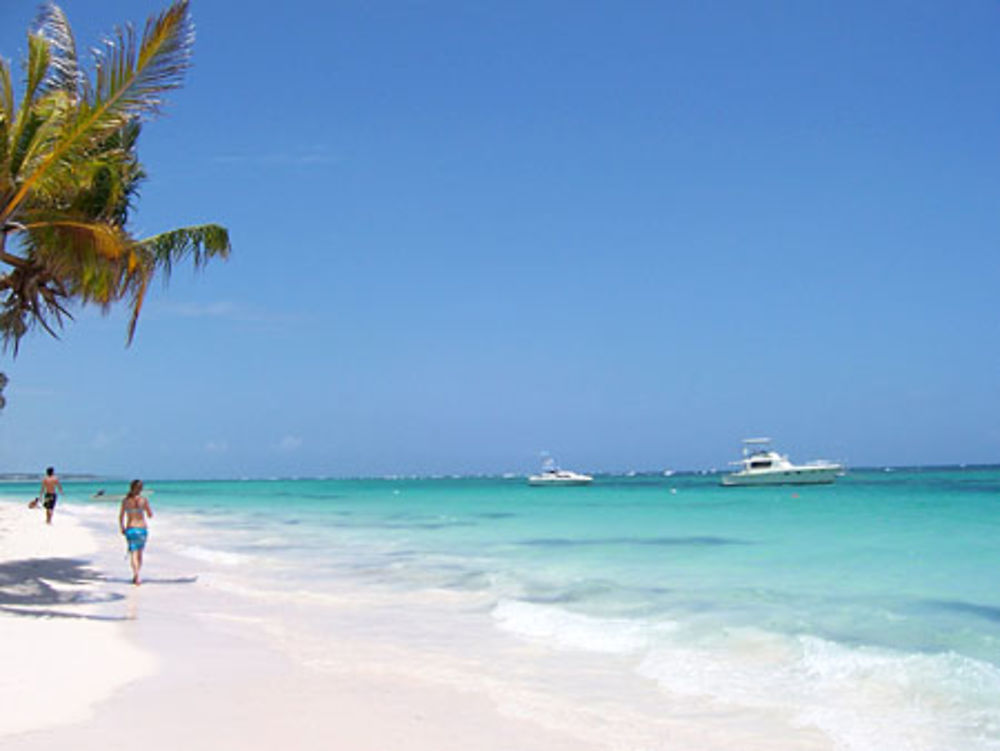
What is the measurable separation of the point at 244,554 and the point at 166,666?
37.4 feet

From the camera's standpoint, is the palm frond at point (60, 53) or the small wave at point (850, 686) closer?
the small wave at point (850, 686)

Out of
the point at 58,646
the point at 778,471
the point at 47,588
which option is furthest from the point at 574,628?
the point at 778,471

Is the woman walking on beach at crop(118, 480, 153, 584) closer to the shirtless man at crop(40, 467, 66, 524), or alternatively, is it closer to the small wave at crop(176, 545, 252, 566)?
the small wave at crop(176, 545, 252, 566)

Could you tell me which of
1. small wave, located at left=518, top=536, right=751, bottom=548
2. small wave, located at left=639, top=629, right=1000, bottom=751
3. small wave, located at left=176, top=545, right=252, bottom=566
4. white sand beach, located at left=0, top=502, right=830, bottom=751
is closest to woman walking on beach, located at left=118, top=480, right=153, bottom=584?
white sand beach, located at left=0, top=502, right=830, bottom=751

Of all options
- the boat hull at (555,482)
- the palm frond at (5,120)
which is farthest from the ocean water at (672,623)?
the boat hull at (555,482)

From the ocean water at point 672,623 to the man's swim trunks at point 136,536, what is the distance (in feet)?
3.74

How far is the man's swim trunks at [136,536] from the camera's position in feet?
37.1

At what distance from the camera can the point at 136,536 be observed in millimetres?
11375

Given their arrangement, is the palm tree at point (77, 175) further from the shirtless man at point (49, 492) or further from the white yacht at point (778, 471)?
the white yacht at point (778, 471)

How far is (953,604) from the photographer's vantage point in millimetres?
10984

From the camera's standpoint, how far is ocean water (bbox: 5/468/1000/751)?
5982 mm

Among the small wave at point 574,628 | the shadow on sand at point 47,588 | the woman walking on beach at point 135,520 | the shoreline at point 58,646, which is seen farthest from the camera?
the woman walking on beach at point 135,520

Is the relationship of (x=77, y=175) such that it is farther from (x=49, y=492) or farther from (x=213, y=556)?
(x=49, y=492)

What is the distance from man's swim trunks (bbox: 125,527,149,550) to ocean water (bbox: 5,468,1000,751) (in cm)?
114
